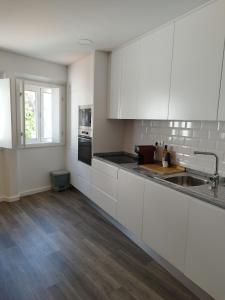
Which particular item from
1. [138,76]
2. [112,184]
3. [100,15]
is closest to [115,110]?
[138,76]

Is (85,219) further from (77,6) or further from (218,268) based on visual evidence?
(77,6)

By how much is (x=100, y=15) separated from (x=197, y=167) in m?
1.81

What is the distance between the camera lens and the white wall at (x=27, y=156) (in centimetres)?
330

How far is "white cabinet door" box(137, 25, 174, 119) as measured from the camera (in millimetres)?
2121

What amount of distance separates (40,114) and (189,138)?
8.89ft

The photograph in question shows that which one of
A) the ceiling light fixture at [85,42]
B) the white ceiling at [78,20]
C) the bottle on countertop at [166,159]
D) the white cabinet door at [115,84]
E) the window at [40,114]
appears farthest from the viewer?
the window at [40,114]

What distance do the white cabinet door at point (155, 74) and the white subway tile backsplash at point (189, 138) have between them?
0.36m

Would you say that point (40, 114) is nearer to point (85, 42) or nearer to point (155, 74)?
point (85, 42)

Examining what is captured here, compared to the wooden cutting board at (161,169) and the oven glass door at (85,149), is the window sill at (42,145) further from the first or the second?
the wooden cutting board at (161,169)

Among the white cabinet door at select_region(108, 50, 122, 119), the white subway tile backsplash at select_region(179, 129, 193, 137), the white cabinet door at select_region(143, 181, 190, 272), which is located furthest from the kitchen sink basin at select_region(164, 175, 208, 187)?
the white cabinet door at select_region(108, 50, 122, 119)

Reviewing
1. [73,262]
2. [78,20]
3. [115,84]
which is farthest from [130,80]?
[73,262]

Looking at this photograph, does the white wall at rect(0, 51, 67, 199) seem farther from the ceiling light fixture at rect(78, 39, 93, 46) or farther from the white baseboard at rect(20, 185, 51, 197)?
the ceiling light fixture at rect(78, 39, 93, 46)

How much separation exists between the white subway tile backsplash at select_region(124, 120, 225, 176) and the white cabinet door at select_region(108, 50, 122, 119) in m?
0.42

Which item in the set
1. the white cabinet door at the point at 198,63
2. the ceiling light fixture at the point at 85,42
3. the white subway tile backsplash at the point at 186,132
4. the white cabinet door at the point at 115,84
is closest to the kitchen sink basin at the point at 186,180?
the white subway tile backsplash at the point at 186,132
